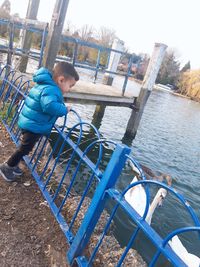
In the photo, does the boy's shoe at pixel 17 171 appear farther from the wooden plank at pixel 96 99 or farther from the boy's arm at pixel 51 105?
the wooden plank at pixel 96 99

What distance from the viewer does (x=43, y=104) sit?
9.84 ft

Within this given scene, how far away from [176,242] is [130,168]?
3.07 m

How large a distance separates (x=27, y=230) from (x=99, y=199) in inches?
37.9

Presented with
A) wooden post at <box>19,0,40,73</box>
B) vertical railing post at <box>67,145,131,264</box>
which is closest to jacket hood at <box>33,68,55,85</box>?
vertical railing post at <box>67,145,131,264</box>

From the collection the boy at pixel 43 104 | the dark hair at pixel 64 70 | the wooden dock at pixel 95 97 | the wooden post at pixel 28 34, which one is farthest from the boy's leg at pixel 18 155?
the wooden post at pixel 28 34

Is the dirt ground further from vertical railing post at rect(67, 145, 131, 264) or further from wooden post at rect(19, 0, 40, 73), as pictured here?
wooden post at rect(19, 0, 40, 73)

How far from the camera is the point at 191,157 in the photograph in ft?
34.0

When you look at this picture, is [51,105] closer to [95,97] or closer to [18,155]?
[18,155]

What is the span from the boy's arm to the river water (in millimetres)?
2542

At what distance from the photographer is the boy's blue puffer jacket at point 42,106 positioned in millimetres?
2992

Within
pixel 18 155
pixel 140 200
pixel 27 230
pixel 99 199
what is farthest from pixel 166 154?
pixel 99 199

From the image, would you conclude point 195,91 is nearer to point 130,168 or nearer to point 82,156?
point 130,168

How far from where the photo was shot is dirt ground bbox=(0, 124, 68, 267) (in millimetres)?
2545

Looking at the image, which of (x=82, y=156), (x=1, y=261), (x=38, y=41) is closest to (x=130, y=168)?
(x=82, y=156)
